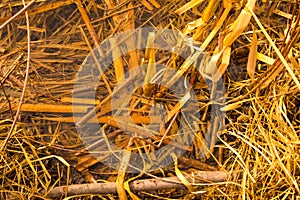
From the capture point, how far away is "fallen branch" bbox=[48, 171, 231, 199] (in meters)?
1.05

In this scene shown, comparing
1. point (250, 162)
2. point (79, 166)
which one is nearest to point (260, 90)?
point (250, 162)

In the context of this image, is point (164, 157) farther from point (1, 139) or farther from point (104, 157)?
point (1, 139)

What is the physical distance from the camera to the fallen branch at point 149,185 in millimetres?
1051

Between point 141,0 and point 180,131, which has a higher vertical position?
point 141,0

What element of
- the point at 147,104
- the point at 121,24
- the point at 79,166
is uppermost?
the point at 121,24

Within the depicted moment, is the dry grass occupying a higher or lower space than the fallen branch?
higher

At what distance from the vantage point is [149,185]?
1058 mm

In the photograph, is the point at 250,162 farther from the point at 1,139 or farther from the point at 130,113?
the point at 1,139

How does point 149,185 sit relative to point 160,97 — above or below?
below

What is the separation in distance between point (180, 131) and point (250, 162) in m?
0.15

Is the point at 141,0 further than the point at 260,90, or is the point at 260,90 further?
the point at 141,0

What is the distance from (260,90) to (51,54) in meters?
0.46

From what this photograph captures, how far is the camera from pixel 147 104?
3.72ft

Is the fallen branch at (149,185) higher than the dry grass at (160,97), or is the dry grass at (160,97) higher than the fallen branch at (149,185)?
the dry grass at (160,97)
